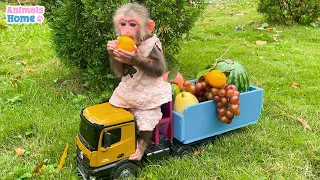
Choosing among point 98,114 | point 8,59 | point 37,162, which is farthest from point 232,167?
point 8,59

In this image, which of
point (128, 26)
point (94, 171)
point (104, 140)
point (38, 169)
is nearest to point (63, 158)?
point (38, 169)

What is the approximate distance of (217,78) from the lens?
3.00m

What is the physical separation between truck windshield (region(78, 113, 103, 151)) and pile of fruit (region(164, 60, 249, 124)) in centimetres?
75

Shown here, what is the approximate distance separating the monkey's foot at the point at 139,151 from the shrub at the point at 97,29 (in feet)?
4.22

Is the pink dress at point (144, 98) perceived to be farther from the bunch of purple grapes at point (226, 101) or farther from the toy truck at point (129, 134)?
the bunch of purple grapes at point (226, 101)

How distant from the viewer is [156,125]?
111 inches

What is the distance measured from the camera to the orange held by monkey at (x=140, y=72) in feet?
8.25

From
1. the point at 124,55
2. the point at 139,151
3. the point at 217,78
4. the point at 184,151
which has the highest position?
the point at 124,55

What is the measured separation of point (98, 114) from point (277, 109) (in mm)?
1920

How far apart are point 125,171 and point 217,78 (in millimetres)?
995

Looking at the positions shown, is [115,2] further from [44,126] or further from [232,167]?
[232,167]

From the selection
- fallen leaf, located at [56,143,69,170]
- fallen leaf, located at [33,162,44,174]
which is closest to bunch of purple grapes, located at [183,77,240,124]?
fallen leaf, located at [56,143,69,170]

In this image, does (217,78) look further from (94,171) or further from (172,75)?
(94,171)

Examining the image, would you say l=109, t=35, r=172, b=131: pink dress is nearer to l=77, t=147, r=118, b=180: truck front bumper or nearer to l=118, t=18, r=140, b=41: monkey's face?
l=118, t=18, r=140, b=41: monkey's face
